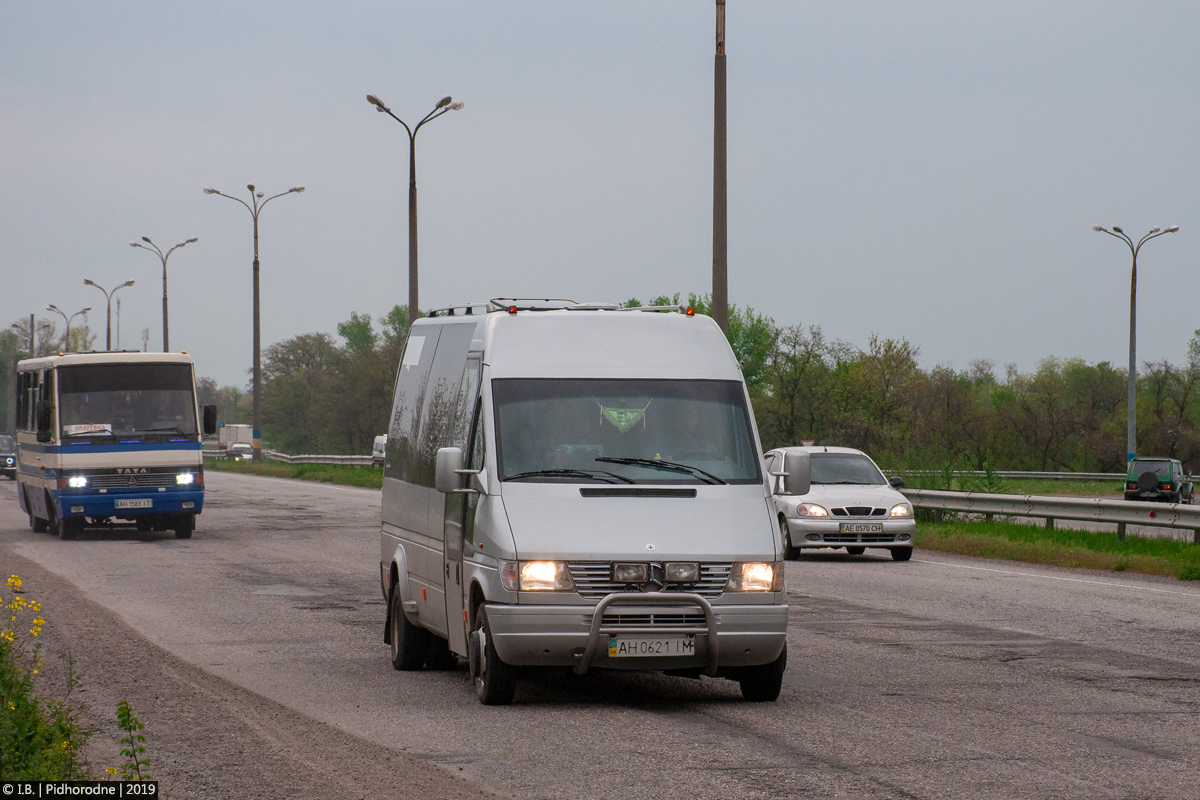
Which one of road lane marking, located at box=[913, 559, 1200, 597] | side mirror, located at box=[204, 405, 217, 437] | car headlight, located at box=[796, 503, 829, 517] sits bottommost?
road lane marking, located at box=[913, 559, 1200, 597]

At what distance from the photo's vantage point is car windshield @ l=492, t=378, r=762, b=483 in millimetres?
8969

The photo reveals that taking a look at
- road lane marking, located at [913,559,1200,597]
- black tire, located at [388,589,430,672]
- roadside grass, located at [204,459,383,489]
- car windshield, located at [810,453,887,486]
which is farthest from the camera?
roadside grass, located at [204,459,383,489]

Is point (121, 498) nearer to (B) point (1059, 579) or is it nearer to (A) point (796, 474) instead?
(B) point (1059, 579)

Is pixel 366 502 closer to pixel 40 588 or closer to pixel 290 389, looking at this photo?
pixel 40 588

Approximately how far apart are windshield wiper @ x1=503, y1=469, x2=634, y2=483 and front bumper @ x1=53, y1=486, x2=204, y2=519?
53.3 feet

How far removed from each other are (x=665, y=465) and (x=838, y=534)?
11.8m

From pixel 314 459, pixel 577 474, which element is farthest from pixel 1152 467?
pixel 314 459

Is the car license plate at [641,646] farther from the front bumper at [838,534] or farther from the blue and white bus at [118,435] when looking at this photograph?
the blue and white bus at [118,435]

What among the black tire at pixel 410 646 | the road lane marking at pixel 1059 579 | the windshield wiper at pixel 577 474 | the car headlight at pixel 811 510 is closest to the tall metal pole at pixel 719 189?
the car headlight at pixel 811 510

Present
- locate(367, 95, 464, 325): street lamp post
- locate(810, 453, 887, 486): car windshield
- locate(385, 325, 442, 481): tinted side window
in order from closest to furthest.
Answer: locate(385, 325, 442, 481): tinted side window < locate(810, 453, 887, 486): car windshield < locate(367, 95, 464, 325): street lamp post

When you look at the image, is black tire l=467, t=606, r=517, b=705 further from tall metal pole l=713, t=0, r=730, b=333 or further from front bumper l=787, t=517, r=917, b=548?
tall metal pole l=713, t=0, r=730, b=333

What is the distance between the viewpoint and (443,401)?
10.3 metres

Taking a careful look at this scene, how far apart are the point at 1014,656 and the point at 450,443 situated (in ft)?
15.0

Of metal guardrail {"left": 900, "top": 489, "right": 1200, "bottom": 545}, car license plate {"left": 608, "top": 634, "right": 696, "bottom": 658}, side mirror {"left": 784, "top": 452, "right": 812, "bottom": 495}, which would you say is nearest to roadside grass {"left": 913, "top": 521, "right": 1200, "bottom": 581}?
metal guardrail {"left": 900, "top": 489, "right": 1200, "bottom": 545}
